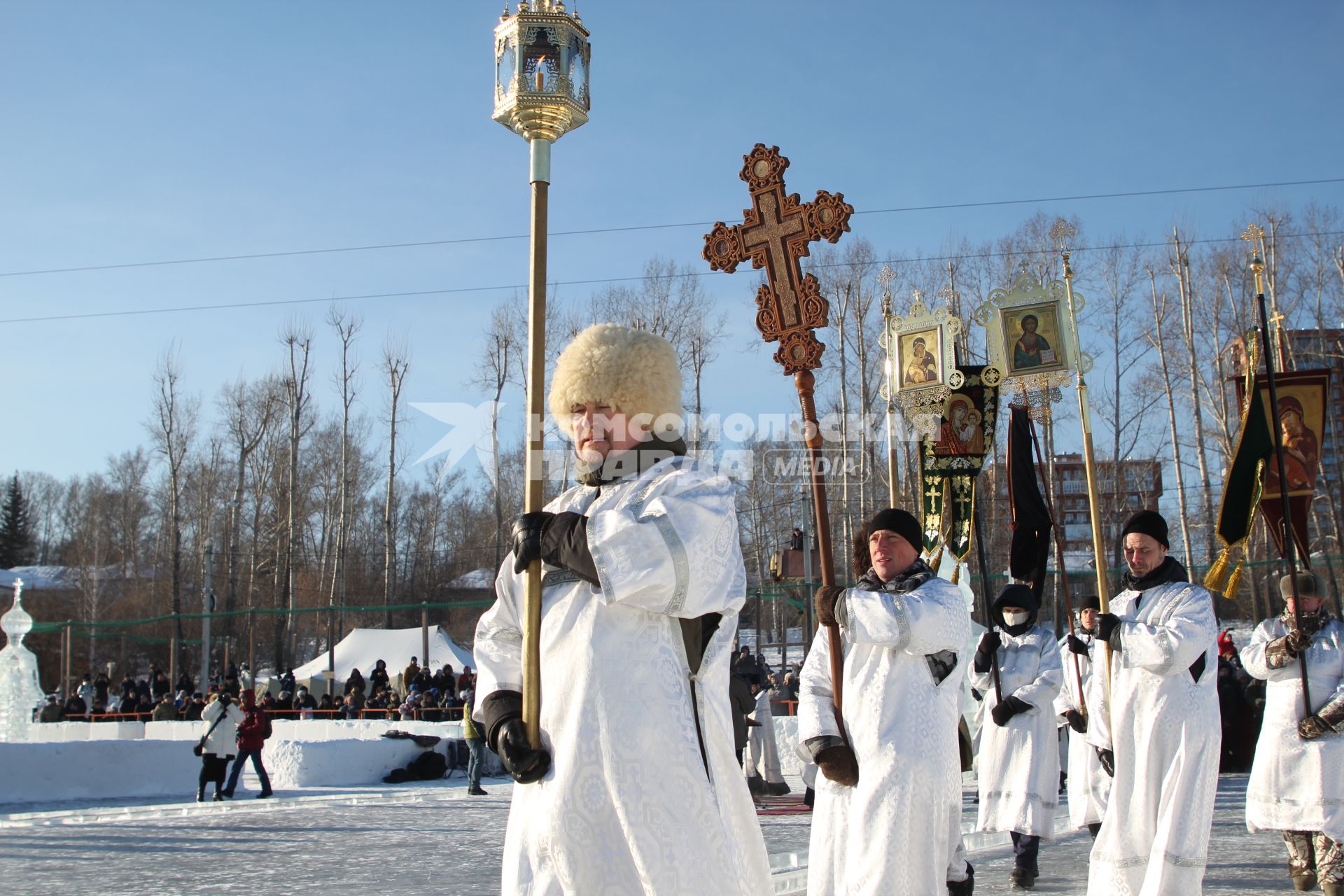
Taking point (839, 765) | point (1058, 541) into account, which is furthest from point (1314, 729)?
point (839, 765)

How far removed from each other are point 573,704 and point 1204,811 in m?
3.90

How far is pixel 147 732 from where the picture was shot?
21.1 metres

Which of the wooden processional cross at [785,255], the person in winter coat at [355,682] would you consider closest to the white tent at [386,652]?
the person in winter coat at [355,682]

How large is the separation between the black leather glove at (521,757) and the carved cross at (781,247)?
3.11 metres

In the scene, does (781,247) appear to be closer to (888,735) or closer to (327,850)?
(888,735)

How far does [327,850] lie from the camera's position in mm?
8562

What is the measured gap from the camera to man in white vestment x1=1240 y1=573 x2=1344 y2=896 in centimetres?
672

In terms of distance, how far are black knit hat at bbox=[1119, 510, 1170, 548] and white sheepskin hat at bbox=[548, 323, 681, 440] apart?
3676mm

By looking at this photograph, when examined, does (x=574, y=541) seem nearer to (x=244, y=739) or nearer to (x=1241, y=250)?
(x=244, y=739)

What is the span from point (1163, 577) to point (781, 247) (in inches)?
102

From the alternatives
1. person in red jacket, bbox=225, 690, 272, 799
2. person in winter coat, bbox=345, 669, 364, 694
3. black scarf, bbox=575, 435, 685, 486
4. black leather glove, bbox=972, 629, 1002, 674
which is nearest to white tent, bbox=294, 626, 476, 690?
person in winter coat, bbox=345, 669, 364, 694

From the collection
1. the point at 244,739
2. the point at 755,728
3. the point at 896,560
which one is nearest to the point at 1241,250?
the point at 755,728

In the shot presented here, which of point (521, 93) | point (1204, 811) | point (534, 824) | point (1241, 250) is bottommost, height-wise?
point (1204, 811)

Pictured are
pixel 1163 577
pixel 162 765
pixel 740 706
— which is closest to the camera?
pixel 740 706
